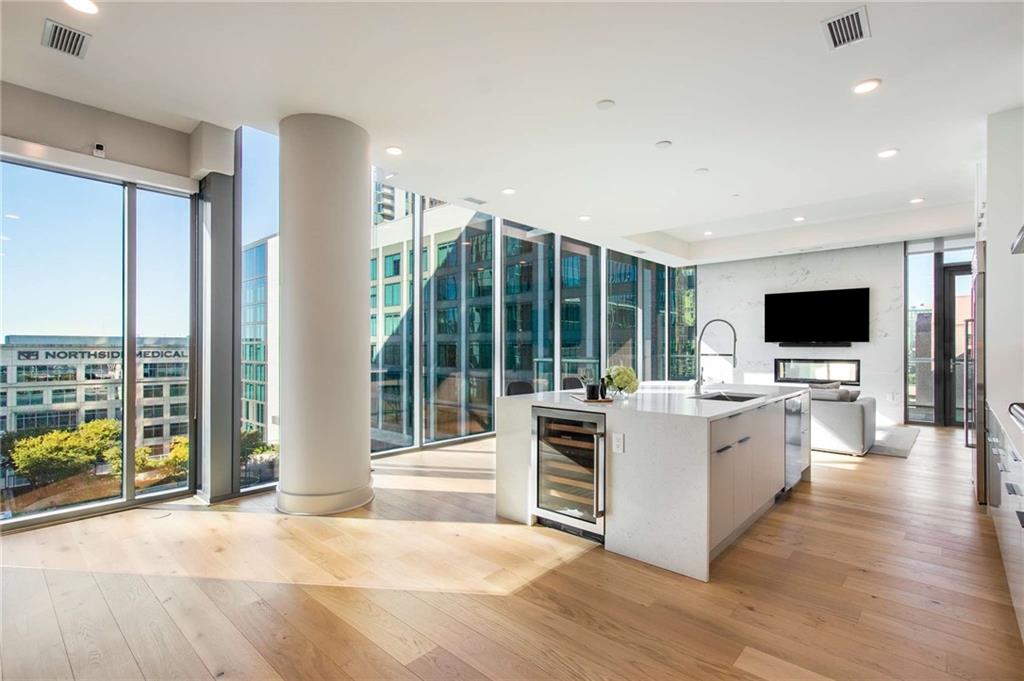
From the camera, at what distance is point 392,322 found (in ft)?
18.9

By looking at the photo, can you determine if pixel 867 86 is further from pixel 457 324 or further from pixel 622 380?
pixel 457 324

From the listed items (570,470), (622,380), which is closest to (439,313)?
(622,380)

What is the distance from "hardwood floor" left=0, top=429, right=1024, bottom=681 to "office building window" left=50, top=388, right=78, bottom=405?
84 cm

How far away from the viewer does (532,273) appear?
7.56 m

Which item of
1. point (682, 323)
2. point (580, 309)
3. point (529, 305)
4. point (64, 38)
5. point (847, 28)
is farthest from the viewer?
point (682, 323)

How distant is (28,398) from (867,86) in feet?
19.0

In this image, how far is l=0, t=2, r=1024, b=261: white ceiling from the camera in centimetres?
255

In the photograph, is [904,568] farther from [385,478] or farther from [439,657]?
[385,478]

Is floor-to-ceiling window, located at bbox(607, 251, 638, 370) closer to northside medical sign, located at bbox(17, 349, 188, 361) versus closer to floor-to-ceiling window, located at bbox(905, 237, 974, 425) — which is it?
floor-to-ceiling window, located at bbox(905, 237, 974, 425)

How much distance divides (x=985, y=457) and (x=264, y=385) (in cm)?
568

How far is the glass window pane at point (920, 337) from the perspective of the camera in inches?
306

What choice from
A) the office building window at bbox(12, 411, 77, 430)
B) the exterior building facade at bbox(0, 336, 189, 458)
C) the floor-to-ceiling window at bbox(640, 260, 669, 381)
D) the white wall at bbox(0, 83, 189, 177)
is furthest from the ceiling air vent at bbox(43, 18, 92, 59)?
the floor-to-ceiling window at bbox(640, 260, 669, 381)

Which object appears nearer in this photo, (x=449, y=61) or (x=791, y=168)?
(x=449, y=61)

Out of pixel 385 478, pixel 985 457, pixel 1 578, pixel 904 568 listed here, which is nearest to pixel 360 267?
pixel 385 478
